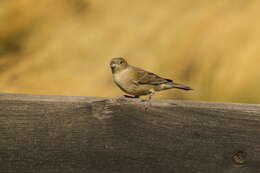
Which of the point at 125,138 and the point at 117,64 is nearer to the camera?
the point at 125,138

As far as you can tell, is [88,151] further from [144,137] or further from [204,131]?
[204,131]

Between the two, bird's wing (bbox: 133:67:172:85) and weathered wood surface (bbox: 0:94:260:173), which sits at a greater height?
weathered wood surface (bbox: 0:94:260:173)

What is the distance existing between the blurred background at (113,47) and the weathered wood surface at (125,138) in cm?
102

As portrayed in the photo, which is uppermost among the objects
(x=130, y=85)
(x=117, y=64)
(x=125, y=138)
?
(x=125, y=138)

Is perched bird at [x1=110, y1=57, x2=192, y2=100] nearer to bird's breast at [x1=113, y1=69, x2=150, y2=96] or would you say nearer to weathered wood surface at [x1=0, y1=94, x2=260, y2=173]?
bird's breast at [x1=113, y1=69, x2=150, y2=96]

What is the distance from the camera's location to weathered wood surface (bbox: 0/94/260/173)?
Answer: 6.74 ft

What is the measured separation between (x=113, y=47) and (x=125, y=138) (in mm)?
1345

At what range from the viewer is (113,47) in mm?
3342

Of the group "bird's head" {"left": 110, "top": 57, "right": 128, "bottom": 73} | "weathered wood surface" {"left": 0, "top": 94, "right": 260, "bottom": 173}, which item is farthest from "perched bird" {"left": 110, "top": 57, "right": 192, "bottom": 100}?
"weathered wood surface" {"left": 0, "top": 94, "right": 260, "bottom": 173}

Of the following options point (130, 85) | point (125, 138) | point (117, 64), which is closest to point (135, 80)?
point (130, 85)

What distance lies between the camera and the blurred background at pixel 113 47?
10.4 feet

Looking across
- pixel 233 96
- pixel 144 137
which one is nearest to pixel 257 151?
pixel 144 137

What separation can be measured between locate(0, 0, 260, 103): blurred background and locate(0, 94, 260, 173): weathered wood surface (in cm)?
102

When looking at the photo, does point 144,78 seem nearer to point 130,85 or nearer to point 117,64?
point 130,85
